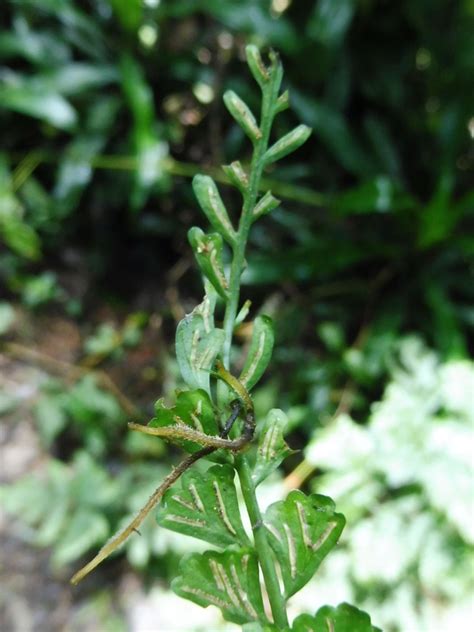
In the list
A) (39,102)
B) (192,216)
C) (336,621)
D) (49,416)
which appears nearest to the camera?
(336,621)

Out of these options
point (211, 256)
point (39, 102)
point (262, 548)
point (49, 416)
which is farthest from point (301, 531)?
point (39, 102)

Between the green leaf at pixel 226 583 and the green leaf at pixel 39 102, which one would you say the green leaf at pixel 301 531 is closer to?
the green leaf at pixel 226 583

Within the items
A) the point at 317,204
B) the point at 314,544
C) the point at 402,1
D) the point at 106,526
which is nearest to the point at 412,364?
the point at 317,204

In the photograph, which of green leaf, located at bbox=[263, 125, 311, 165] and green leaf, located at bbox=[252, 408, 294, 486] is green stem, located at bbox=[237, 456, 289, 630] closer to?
green leaf, located at bbox=[252, 408, 294, 486]

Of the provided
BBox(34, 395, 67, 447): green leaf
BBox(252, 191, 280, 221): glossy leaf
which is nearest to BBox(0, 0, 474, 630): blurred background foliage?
BBox(34, 395, 67, 447): green leaf

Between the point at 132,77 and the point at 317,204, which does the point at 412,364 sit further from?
the point at 132,77

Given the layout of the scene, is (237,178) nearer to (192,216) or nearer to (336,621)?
(336,621)
